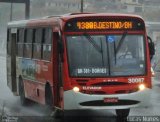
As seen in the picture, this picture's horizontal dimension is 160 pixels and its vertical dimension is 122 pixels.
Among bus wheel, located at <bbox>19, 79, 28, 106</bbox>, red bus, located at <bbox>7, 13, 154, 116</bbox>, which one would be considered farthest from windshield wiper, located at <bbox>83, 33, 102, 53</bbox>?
bus wheel, located at <bbox>19, 79, 28, 106</bbox>

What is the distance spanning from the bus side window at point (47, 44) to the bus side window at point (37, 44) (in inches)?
19.9

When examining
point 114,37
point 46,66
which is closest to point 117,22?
point 114,37

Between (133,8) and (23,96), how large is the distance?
106 metres

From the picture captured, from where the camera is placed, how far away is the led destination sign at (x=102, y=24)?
550 inches

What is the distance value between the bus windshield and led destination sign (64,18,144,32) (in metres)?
0.19

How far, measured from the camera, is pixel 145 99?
1391 cm

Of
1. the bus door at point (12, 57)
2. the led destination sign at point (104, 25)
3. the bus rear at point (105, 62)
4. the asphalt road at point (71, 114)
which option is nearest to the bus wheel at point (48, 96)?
the asphalt road at point (71, 114)

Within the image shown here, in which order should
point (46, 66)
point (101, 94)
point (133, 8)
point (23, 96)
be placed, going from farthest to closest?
point (133, 8), point (23, 96), point (46, 66), point (101, 94)

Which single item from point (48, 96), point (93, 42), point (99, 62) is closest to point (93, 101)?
point (99, 62)

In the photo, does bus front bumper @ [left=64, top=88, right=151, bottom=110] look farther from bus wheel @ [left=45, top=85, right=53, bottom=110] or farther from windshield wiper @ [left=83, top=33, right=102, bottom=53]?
bus wheel @ [left=45, top=85, right=53, bottom=110]

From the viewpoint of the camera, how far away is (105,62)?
1379 cm

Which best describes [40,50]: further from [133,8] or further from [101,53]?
[133,8]

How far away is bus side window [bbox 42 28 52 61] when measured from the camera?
595 inches

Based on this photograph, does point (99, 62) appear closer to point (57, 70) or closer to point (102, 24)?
point (102, 24)
